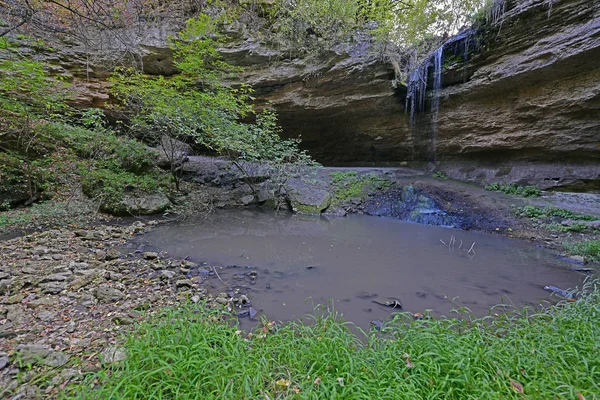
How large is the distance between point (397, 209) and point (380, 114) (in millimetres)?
4499

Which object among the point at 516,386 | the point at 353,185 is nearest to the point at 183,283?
the point at 516,386

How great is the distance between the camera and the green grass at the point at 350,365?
1.29 meters

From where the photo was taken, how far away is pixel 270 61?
9414 millimetres

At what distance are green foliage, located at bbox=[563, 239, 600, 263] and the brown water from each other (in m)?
0.33

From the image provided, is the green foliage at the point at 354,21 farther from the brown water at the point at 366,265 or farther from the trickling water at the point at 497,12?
the brown water at the point at 366,265

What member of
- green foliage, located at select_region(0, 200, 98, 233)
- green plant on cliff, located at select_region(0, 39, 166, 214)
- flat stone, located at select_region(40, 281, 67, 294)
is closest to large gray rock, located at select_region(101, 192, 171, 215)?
green plant on cliff, located at select_region(0, 39, 166, 214)

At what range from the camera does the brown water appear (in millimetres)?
2736

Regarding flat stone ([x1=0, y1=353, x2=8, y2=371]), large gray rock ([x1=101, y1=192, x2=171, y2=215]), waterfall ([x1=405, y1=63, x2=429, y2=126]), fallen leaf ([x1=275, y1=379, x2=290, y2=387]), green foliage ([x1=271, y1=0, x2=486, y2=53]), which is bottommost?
fallen leaf ([x1=275, y1=379, x2=290, y2=387])

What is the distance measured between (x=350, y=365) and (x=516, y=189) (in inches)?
349

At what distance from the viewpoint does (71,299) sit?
2.21 metres

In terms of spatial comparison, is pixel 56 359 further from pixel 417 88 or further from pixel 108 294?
pixel 417 88

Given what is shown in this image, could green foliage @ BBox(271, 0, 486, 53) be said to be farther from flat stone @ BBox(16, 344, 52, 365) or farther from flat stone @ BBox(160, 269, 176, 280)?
flat stone @ BBox(16, 344, 52, 365)

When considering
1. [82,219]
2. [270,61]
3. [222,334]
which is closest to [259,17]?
[270,61]

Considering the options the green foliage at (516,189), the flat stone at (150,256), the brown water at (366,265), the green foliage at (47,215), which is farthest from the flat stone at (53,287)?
the green foliage at (516,189)
